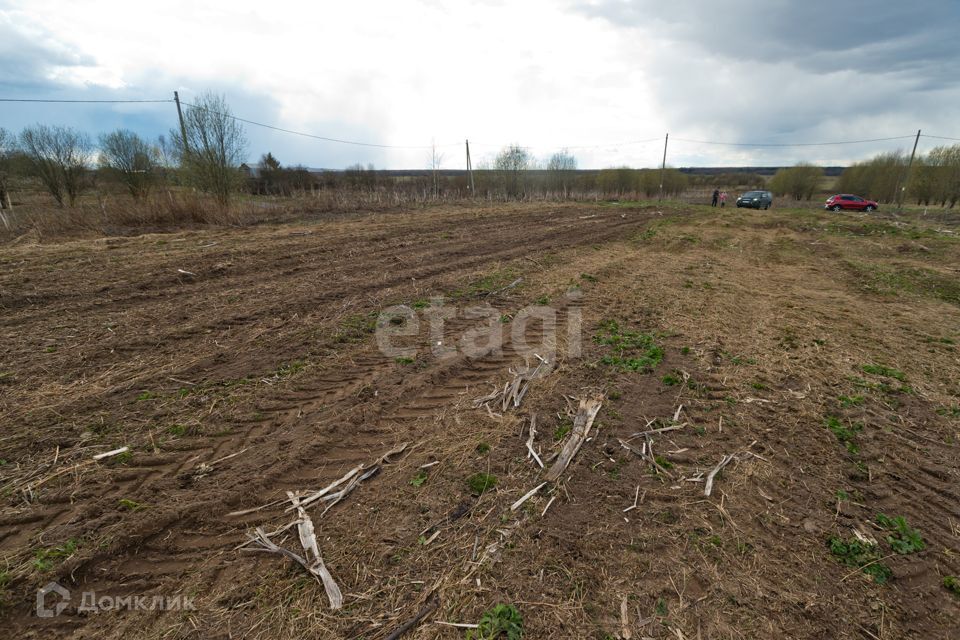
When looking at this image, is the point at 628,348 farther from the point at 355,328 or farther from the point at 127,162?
the point at 127,162

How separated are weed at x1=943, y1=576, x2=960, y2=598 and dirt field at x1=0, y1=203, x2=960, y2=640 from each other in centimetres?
5

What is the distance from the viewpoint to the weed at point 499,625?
6.32 ft

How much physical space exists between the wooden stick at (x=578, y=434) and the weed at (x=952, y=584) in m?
2.11

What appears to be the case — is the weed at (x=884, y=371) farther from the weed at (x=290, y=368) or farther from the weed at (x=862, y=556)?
the weed at (x=290, y=368)

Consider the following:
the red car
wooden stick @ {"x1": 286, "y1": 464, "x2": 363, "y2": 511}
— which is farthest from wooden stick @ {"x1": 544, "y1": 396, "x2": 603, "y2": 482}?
the red car

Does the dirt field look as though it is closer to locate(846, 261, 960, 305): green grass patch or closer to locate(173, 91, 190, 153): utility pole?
locate(846, 261, 960, 305): green grass patch

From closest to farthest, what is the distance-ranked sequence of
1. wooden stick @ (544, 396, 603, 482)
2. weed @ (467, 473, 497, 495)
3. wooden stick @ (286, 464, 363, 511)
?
wooden stick @ (286, 464, 363, 511) → weed @ (467, 473, 497, 495) → wooden stick @ (544, 396, 603, 482)

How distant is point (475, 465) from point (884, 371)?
4883 mm

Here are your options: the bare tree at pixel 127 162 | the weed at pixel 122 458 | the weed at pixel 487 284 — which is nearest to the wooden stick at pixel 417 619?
the weed at pixel 122 458

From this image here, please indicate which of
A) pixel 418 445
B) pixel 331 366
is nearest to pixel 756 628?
pixel 418 445

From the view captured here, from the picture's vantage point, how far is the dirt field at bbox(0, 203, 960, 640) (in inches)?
81.8

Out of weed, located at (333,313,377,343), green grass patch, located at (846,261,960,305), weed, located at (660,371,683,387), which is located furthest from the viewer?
green grass patch, located at (846,261,960,305)

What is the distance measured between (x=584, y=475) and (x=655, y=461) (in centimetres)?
63

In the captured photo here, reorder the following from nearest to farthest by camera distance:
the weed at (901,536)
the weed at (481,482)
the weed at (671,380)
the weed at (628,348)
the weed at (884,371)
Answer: the weed at (901,536) < the weed at (481,482) < the weed at (671,380) < the weed at (884,371) < the weed at (628,348)
